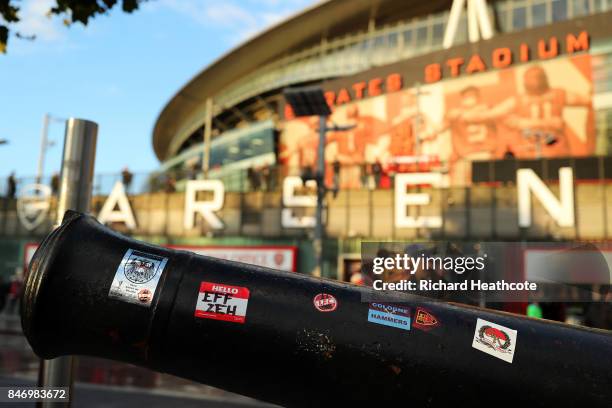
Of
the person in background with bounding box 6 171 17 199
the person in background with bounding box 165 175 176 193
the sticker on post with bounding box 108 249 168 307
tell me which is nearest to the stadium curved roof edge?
the person in background with bounding box 165 175 176 193

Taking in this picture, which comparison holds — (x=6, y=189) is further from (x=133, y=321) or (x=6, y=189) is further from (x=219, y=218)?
(x=133, y=321)

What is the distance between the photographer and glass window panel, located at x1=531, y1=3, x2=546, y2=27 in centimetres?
3716

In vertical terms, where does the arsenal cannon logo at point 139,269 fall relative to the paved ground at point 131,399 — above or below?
above

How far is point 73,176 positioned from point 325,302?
2.33 metres

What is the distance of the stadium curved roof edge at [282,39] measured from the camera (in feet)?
144

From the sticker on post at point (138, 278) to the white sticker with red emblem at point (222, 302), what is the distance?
180mm

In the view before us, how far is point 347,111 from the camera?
32625 mm

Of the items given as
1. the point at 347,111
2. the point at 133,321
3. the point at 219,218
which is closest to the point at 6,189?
the point at 219,218

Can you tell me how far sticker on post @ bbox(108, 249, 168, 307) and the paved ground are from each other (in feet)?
19.2

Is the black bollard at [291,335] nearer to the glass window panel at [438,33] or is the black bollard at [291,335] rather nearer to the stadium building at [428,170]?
the stadium building at [428,170]

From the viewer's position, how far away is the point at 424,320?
1.95m

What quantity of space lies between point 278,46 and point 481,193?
30976mm

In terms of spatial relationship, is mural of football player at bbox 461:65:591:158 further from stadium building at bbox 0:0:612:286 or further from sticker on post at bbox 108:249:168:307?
sticker on post at bbox 108:249:168:307

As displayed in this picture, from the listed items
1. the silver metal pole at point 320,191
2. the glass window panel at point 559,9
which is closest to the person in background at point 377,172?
the silver metal pole at point 320,191
